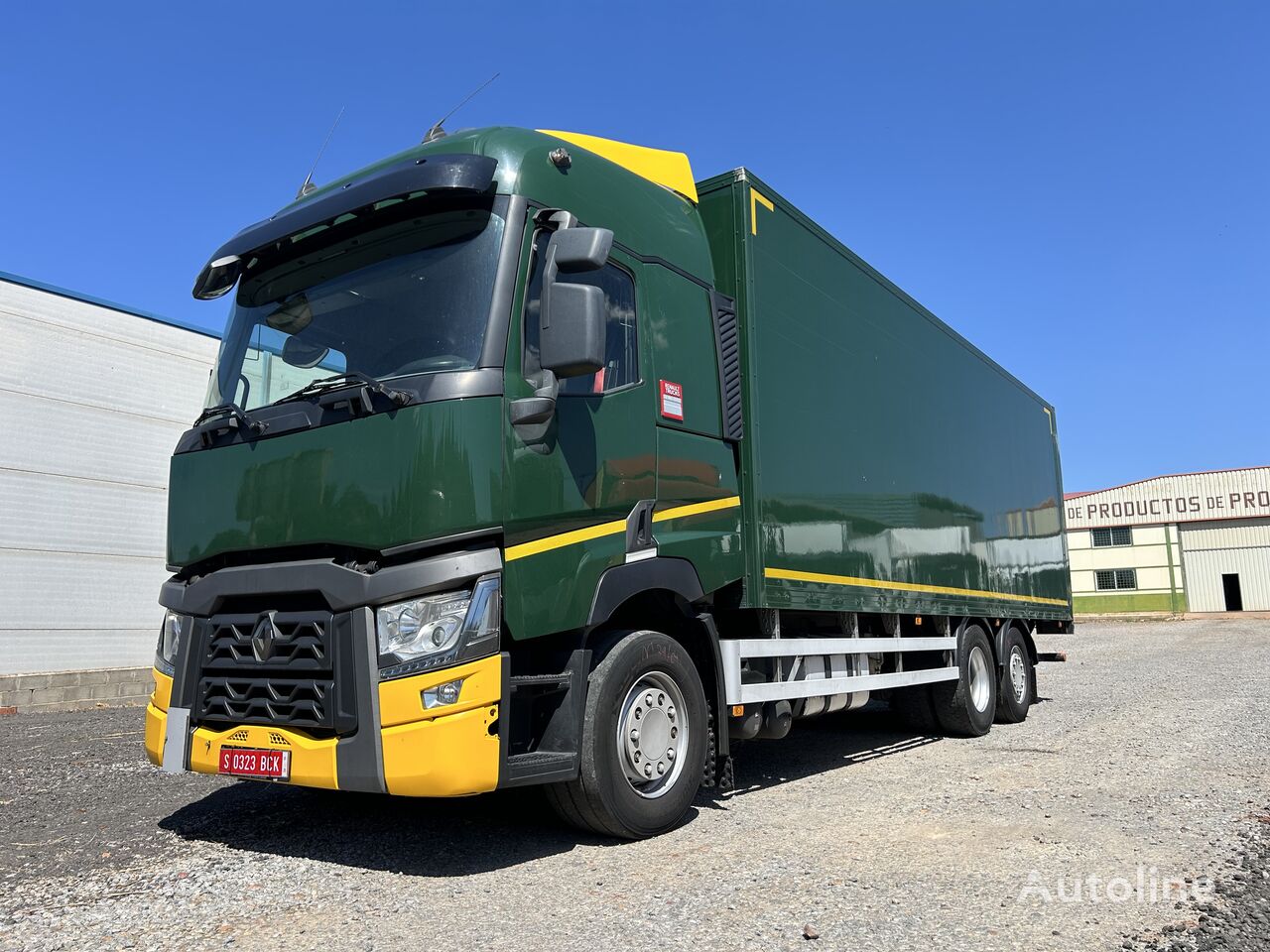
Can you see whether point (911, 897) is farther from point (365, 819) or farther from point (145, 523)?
point (145, 523)

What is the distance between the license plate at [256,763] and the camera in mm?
3938

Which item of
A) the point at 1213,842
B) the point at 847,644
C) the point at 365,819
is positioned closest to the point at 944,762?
the point at 847,644

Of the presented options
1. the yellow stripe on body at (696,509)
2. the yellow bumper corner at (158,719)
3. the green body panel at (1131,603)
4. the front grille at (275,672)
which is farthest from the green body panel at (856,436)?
the green body panel at (1131,603)

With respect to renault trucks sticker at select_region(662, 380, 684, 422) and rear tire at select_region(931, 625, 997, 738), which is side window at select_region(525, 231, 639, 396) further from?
rear tire at select_region(931, 625, 997, 738)

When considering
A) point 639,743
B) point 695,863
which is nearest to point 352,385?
point 639,743

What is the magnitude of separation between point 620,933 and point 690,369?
2986mm

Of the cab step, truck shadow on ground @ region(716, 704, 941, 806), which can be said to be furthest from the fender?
truck shadow on ground @ region(716, 704, 941, 806)

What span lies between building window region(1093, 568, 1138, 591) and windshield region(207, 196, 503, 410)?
46956 mm

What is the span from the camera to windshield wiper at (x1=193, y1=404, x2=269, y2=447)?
14.4ft

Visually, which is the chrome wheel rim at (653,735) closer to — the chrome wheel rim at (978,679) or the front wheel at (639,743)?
the front wheel at (639,743)

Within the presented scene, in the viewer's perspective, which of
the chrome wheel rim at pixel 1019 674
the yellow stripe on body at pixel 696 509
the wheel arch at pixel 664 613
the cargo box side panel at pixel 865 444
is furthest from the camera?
the chrome wheel rim at pixel 1019 674

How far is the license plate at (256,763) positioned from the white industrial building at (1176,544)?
143 feet

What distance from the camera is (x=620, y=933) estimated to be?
10.6ft

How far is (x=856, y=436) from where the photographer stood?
697 cm
